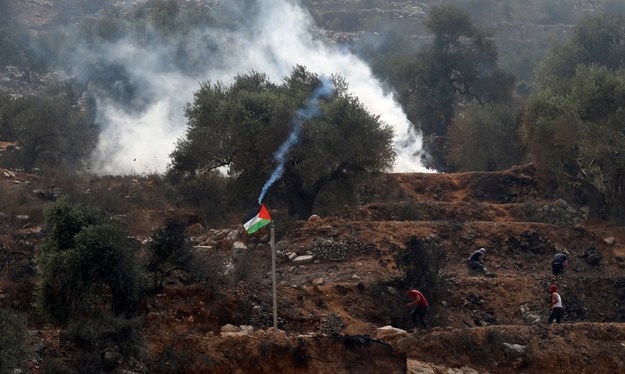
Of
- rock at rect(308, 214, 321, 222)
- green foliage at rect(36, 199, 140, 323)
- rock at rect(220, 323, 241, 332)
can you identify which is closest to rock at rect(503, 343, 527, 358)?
rock at rect(220, 323, 241, 332)

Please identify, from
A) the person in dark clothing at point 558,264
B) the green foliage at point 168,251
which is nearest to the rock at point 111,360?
the green foliage at point 168,251

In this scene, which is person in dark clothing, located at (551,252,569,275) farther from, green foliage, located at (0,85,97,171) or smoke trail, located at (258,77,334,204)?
green foliage, located at (0,85,97,171)

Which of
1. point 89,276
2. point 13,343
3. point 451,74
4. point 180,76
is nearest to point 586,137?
point 89,276

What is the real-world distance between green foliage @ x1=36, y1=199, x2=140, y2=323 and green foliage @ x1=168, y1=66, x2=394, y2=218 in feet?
40.7

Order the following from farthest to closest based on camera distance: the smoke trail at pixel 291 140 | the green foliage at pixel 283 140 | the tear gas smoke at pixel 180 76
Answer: the tear gas smoke at pixel 180 76
the green foliage at pixel 283 140
the smoke trail at pixel 291 140

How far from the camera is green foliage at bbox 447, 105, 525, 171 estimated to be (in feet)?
161

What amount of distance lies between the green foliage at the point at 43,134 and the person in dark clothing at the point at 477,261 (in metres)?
21.4

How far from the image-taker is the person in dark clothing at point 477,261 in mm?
30109

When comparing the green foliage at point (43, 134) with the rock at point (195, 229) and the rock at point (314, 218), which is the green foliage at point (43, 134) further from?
the rock at point (314, 218)

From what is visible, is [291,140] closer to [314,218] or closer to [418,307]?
[314,218]

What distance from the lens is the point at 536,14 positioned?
335 ft

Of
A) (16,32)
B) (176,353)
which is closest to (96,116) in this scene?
(16,32)

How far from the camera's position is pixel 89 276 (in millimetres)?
21484

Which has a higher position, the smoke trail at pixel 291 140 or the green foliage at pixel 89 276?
the smoke trail at pixel 291 140
